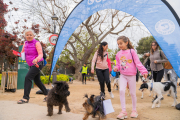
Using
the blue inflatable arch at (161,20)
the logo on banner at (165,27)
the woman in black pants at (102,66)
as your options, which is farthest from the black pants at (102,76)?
the logo on banner at (165,27)

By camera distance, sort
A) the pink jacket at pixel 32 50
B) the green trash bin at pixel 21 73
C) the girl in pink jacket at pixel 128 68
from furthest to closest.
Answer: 1. the green trash bin at pixel 21 73
2. the pink jacket at pixel 32 50
3. the girl in pink jacket at pixel 128 68

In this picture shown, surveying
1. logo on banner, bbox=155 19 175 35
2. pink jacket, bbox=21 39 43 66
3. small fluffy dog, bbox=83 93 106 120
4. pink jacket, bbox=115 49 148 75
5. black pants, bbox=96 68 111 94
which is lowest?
small fluffy dog, bbox=83 93 106 120

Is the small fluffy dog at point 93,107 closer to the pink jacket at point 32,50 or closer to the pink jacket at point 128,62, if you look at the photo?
the pink jacket at point 128,62

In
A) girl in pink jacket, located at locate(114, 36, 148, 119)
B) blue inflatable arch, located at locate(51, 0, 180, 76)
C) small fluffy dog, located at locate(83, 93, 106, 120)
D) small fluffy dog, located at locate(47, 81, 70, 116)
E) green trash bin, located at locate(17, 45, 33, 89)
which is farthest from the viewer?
green trash bin, located at locate(17, 45, 33, 89)

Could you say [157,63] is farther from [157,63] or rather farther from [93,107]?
[93,107]

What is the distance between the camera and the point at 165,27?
3.55 meters

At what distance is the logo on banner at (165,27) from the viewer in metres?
3.46

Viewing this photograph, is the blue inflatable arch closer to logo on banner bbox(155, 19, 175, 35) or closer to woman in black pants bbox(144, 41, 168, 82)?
logo on banner bbox(155, 19, 175, 35)

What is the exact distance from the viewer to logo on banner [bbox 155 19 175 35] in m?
3.46

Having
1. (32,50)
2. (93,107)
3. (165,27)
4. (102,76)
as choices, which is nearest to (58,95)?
(93,107)

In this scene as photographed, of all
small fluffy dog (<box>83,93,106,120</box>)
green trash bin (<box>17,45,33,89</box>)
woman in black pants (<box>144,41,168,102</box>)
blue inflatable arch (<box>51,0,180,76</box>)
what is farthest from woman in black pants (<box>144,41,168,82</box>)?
green trash bin (<box>17,45,33,89</box>)

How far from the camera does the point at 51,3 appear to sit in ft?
50.5

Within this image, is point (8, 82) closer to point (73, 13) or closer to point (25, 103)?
point (25, 103)

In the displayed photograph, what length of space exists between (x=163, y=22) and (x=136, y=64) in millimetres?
1320
